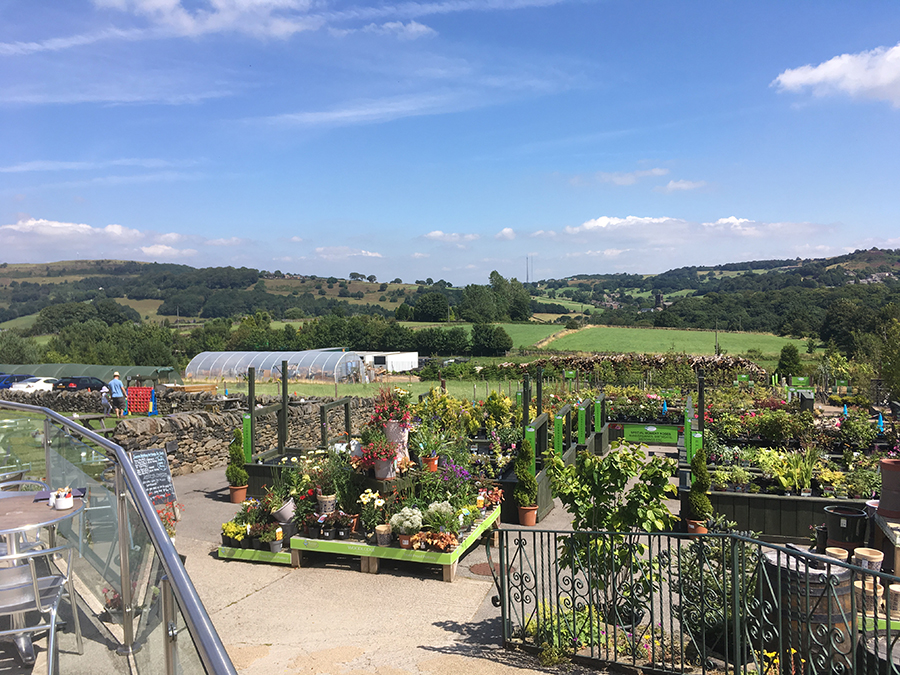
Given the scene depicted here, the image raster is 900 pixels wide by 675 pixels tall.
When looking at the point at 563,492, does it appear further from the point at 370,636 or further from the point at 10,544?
the point at 10,544

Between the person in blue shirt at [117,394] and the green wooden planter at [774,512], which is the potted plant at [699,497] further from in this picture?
the person in blue shirt at [117,394]

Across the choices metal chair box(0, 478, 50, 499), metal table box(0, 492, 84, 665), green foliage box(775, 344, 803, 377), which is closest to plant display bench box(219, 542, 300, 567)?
metal chair box(0, 478, 50, 499)

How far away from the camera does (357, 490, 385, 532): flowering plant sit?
336 inches

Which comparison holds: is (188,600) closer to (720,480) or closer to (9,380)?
(720,480)

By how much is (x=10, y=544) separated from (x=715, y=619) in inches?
203

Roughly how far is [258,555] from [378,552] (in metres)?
1.90

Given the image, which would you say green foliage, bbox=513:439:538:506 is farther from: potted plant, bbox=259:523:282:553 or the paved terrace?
potted plant, bbox=259:523:282:553

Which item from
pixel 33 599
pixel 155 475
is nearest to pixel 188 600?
pixel 33 599

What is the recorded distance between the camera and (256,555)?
8.80 metres

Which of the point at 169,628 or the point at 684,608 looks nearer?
the point at 169,628

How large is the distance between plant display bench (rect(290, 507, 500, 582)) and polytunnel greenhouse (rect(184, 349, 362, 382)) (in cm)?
2825

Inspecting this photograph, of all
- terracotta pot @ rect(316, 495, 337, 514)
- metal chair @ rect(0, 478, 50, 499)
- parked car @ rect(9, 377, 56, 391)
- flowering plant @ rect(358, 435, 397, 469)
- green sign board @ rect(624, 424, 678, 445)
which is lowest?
green sign board @ rect(624, 424, 678, 445)

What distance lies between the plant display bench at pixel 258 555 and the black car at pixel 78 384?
25.2m

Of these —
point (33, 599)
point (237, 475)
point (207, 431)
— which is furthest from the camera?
point (207, 431)
